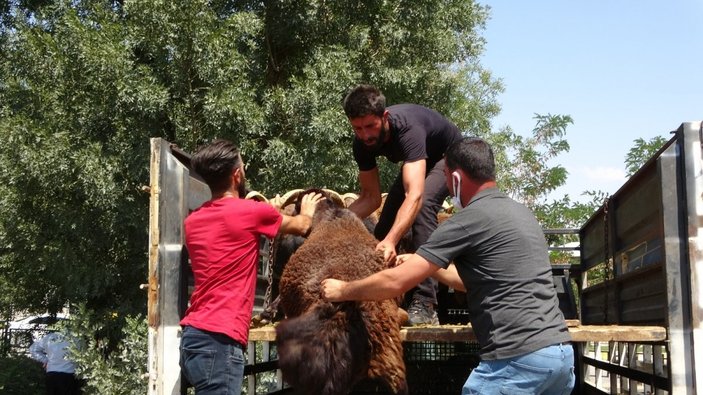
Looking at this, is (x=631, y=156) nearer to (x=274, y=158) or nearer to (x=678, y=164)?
(x=274, y=158)

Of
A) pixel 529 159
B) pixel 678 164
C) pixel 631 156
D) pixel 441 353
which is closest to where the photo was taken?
pixel 678 164

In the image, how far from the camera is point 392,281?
3.82 m

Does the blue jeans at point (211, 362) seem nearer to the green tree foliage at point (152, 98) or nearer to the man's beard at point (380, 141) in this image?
the man's beard at point (380, 141)

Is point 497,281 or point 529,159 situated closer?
point 497,281

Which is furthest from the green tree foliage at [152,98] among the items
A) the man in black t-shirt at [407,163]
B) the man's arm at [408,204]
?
the man's arm at [408,204]

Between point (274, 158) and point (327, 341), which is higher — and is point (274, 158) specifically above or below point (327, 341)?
above

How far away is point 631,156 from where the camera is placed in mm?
19078

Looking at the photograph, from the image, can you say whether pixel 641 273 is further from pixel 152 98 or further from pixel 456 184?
pixel 152 98

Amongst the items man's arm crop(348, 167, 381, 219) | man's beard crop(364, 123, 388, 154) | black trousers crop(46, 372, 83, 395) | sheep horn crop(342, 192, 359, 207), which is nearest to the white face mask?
man's beard crop(364, 123, 388, 154)

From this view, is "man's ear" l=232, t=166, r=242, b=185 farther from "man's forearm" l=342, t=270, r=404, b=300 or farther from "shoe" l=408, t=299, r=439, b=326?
"shoe" l=408, t=299, r=439, b=326

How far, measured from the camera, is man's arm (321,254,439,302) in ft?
12.4

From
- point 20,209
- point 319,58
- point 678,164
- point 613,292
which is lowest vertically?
point 613,292

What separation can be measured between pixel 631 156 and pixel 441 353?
13.3 m

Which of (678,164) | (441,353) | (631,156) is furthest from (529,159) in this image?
(678,164)
